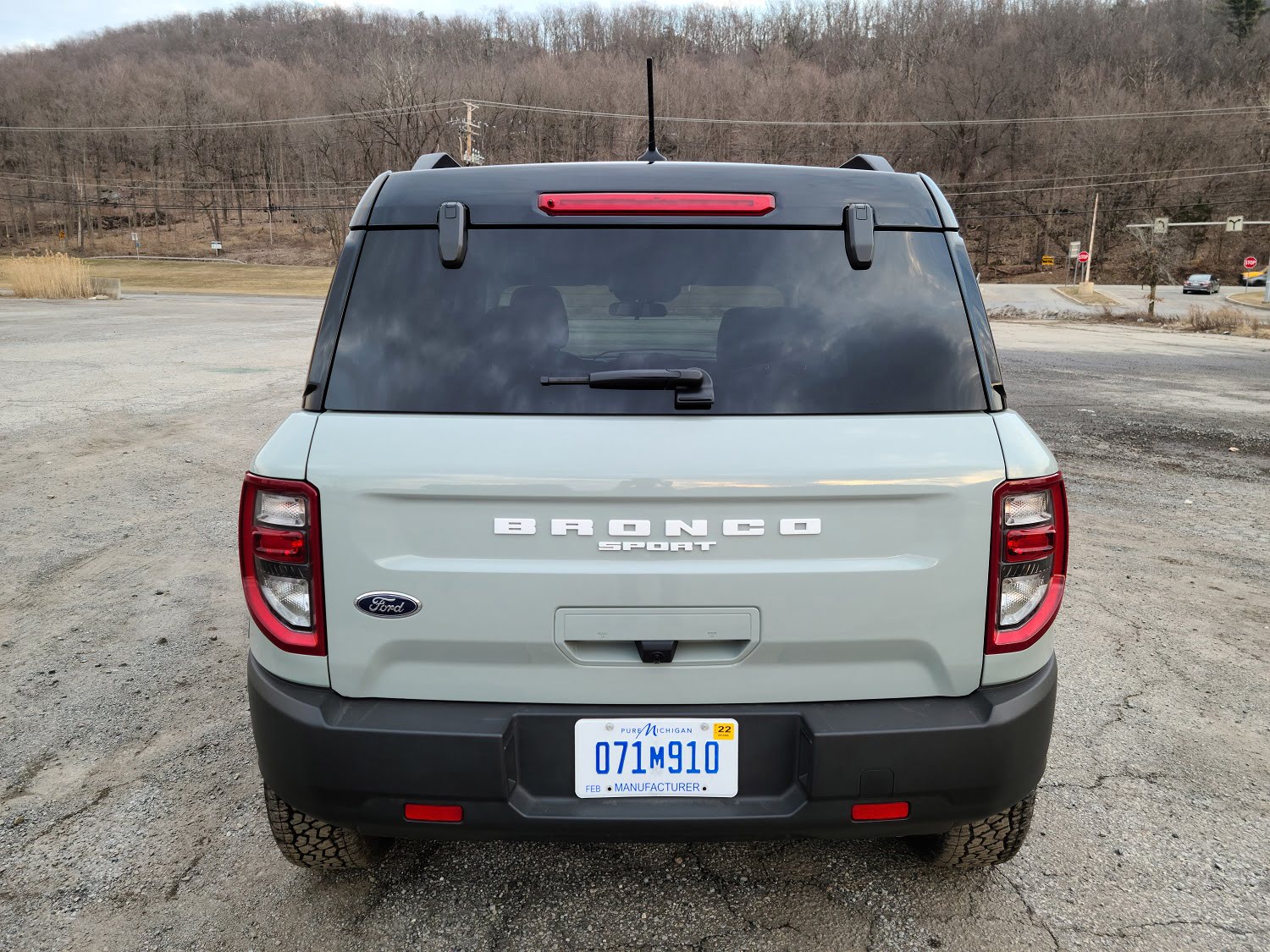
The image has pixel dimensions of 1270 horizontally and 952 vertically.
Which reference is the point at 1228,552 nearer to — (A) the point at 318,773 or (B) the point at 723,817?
(B) the point at 723,817

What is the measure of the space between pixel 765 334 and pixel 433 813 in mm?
1343

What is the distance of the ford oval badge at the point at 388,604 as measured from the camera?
195 centimetres

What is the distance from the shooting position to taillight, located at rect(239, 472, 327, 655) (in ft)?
6.46

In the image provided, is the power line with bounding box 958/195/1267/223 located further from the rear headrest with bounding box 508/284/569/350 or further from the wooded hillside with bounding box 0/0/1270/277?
the rear headrest with bounding box 508/284/569/350

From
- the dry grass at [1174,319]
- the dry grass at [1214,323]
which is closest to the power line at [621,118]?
the dry grass at [1174,319]

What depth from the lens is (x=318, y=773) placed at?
201 centimetres

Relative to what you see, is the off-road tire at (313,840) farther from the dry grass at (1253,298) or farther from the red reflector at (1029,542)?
the dry grass at (1253,298)

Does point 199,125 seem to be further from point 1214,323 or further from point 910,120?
point 1214,323

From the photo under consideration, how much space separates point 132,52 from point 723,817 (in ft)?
457

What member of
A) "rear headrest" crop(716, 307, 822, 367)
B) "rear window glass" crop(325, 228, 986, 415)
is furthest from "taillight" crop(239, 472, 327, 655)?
"rear headrest" crop(716, 307, 822, 367)

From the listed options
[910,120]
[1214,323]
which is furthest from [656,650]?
[910,120]

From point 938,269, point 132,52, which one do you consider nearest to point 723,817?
point 938,269

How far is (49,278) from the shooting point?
28141mm

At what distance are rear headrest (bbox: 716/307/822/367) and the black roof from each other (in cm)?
22
